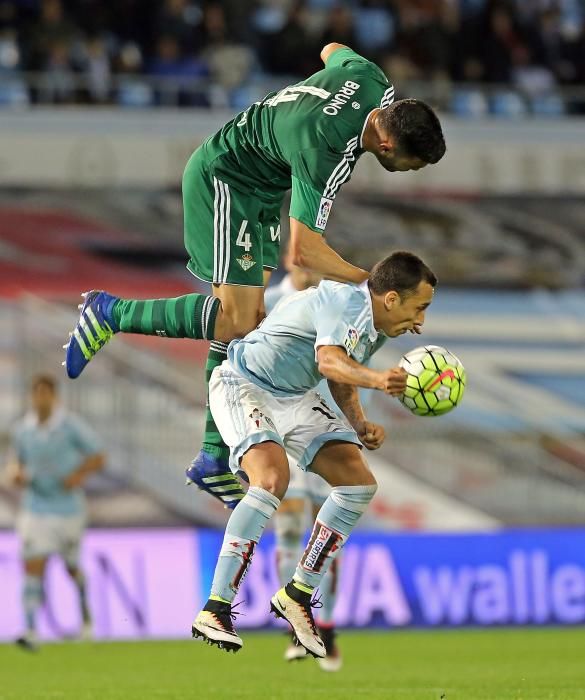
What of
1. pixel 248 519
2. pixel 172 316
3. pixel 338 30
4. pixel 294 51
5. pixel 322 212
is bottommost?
pixel 248 519

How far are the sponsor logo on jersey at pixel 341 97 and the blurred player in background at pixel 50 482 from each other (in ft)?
23.0

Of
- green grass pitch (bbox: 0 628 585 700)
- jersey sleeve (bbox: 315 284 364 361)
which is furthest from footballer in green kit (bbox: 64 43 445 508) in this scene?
green grass pitch (bbox: 0 628 585 700)

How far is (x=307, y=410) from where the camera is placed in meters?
7.92

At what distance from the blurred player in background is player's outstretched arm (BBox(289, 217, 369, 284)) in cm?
694

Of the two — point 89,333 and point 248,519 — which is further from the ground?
point 89,333

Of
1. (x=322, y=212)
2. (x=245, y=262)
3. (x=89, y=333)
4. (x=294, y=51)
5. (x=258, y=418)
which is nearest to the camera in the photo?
(x=322, y=212)

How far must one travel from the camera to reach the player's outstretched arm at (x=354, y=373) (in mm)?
6969

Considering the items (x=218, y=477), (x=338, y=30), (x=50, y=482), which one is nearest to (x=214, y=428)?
(x=218, y=477)

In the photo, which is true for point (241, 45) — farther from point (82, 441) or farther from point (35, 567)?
point (35, 567)

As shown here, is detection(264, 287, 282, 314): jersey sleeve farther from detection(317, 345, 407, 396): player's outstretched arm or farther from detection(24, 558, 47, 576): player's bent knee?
detection(24, 558, 47, 576): player's bent knee

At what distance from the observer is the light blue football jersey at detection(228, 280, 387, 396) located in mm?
7352

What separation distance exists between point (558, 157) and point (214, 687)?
36.9ft

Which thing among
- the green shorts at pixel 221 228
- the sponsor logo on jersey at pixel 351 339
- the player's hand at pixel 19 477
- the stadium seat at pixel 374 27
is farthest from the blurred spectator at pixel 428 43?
the sponsor logo on jersey at pixel 351 339

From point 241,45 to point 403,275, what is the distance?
11.7m
